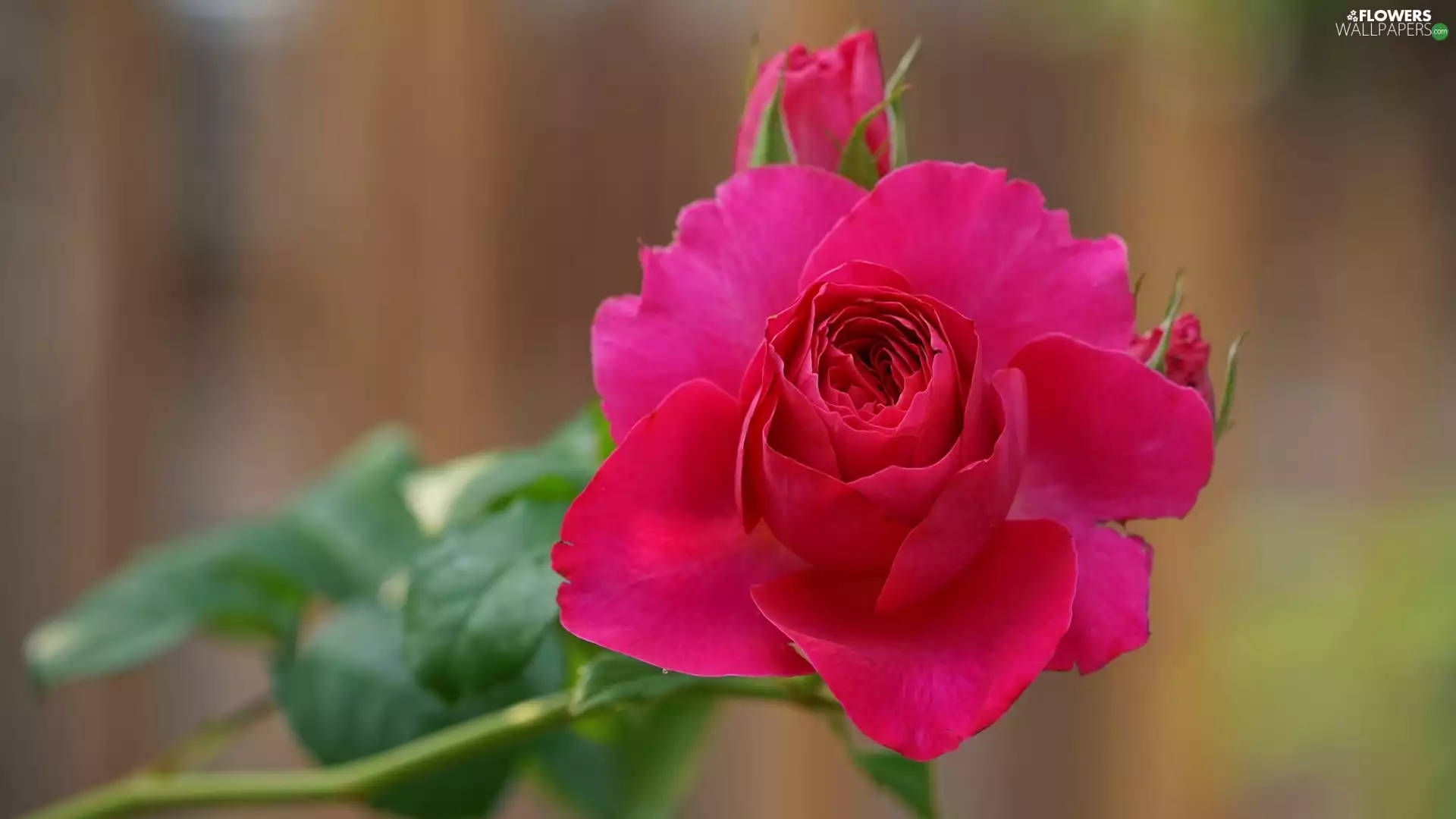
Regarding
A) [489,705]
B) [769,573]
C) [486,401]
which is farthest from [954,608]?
[486,401]

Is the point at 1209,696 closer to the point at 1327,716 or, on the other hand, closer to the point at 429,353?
the point at 1327,716

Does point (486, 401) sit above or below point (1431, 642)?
above

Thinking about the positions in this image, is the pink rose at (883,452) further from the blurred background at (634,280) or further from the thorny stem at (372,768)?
the blurred background at (634,280)

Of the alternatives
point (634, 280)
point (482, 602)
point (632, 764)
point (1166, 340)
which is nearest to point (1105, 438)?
point (1166, 340)

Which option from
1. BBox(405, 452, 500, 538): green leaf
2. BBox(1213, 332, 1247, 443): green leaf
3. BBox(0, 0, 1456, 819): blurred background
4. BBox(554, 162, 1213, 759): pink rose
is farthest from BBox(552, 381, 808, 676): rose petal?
BBox(0, 0, 1456, 819): blurred background

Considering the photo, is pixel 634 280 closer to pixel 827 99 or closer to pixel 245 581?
pixel 245 581

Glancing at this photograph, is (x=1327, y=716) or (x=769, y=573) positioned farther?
(x=1327, y=716)

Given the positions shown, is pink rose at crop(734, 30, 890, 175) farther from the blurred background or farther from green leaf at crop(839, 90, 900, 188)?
the blurred background
